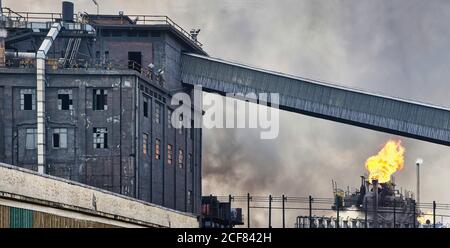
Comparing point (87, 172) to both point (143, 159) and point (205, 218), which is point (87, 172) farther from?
point (205, 218)

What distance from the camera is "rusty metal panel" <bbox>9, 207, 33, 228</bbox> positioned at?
2738 cm

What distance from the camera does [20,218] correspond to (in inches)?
1099

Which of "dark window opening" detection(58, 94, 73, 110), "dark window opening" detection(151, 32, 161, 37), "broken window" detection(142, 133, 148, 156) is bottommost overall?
"broken window" detection(142, 133, 148, 156)

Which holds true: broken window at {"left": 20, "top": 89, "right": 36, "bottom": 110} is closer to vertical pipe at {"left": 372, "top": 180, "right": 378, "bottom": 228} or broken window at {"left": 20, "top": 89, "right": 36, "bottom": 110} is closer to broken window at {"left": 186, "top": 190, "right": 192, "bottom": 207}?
broken window at {"left": 186, "top": 190, "right": 192, "bottom": 207}

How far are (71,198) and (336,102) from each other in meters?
38.9

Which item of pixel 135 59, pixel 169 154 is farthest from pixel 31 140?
pixel 169 154

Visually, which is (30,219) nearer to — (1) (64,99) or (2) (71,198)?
(2) (71,198)

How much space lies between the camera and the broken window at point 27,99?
6294 cm

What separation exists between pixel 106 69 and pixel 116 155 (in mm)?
6164

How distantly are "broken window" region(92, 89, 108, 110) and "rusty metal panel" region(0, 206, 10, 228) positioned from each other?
36311mm

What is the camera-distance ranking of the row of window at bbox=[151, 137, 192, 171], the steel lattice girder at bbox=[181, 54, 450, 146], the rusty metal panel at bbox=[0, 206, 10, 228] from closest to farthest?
1. the rusty metal panel at bbox=[0, 206, 10, 228]
2. the row of window at bbox=[151, 137, 192, 171]
3. the steel lattice girder at bbox=[181, 54, 450, 146]

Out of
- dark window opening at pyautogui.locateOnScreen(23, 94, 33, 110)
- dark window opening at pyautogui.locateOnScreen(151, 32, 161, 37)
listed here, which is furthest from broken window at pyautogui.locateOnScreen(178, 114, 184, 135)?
dark window opening at pyautogui.locateOnScreen(23, 94, 33, 110)

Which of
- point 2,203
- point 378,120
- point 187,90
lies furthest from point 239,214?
point 2,203

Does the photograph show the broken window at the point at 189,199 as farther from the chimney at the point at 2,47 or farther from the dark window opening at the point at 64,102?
the chimney at the point at 2,47
